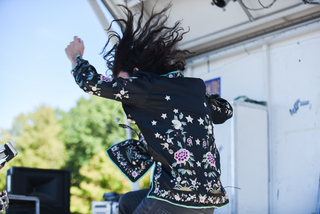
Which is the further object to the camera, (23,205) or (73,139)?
(73,139)

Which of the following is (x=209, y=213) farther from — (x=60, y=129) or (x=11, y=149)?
(x=60, y=129)

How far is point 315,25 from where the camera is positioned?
10.0 ft

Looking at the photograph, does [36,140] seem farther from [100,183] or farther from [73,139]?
[100,183]

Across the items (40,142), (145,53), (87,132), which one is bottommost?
(40,142)

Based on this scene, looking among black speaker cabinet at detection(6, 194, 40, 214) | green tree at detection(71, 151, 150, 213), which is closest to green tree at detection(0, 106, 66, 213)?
green tree at detection(71, 151, 150, 213)

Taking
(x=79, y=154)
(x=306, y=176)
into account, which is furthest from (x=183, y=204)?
(x=79, y=154)

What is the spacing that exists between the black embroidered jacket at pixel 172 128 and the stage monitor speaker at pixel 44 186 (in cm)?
264

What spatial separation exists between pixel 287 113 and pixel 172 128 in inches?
80.1

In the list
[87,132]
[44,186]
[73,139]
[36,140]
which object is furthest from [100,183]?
[44,186]

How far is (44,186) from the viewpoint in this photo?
4.09 m

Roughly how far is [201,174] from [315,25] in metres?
2.22

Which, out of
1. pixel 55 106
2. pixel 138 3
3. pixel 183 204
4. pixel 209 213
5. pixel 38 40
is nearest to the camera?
pixel 183 204

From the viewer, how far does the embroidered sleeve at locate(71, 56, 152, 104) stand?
1575 mm

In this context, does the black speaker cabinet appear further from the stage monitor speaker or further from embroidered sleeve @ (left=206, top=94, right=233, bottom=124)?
embroidered sleeve @ (left=206, top=94, right=233, bottom=124)
